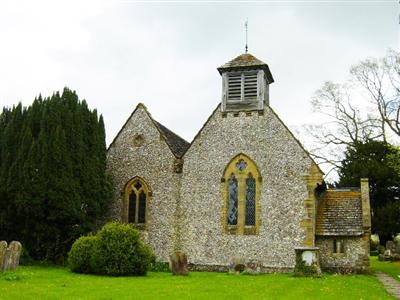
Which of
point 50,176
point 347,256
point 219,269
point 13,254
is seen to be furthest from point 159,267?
point 347,256

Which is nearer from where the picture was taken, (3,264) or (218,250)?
(3,264)

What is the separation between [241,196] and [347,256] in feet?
19.1

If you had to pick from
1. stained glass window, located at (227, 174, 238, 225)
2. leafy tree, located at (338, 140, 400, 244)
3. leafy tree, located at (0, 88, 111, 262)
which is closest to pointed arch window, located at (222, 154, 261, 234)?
stained glass window, located at (227, 174, 238, 225)

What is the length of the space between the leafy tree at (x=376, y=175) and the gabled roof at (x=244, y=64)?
15.5 meters

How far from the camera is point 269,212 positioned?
24.2m

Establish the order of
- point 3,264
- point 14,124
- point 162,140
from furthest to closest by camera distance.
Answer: point 162,140 → point 14,124 → point 3,264

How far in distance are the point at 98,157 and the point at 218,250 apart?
782 centimetres

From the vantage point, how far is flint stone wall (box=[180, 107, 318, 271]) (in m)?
23.8

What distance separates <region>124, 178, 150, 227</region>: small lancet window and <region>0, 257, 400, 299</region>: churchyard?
6653 mm

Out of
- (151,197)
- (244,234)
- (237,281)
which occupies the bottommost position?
(237,281)

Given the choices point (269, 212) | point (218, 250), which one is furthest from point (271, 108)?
point (218, 250)

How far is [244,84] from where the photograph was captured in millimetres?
26453

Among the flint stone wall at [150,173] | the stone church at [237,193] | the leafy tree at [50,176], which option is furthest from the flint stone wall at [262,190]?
the leafy tree at [50,176]

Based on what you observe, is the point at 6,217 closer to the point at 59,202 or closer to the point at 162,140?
the point at 59,202
